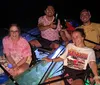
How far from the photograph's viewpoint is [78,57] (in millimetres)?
3221

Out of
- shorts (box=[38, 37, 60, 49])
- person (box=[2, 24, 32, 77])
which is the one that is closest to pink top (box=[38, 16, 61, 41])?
shorts (box=[38, 37, 60, 49])

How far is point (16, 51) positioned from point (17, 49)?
35mm

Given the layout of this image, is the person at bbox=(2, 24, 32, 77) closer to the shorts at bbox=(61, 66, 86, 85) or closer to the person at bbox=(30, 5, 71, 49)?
the shorts at bbox=(61, 66, 86, 85)

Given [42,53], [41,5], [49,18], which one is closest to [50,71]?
[42,53]

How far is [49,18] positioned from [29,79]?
5.49ft

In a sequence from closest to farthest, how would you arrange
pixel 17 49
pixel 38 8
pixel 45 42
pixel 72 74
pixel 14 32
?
pixel 72 74, pixel 14 32, pixel 17 49, pixel 45 42, pixel 38 8

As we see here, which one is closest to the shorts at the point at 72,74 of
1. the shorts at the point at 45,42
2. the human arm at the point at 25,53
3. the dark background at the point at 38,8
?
the human arm at the point at 25,53

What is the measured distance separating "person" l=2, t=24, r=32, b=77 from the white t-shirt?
62 centimetres

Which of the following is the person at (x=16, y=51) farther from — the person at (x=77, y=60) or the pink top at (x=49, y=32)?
the pink top at (x=49, y=32)

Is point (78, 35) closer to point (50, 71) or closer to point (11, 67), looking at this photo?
point (50, 71)

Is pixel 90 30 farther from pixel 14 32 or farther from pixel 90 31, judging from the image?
pixel 14 32

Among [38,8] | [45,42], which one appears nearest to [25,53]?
[45,42]

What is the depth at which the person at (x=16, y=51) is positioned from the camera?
363 cm

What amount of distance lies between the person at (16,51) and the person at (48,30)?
Answer: 95 cm
